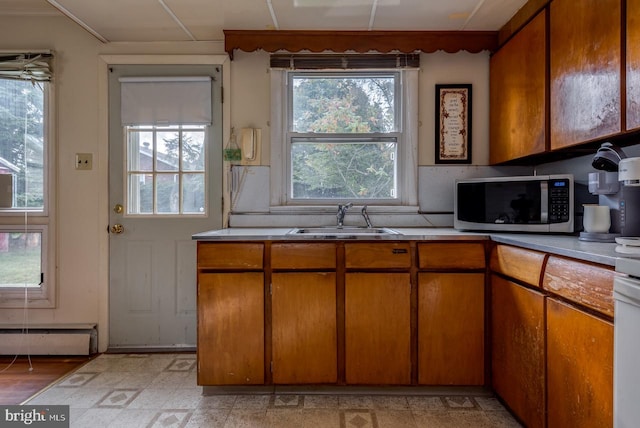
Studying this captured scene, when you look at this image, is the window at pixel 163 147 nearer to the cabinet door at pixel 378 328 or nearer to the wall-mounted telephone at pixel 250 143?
the wall-mounted telephone at pixel 250 143

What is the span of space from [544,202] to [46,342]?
3.33 m

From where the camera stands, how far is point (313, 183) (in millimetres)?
2641

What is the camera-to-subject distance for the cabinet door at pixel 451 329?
196 cm

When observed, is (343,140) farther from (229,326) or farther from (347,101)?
(229,326)

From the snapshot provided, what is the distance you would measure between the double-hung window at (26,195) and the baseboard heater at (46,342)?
20cm

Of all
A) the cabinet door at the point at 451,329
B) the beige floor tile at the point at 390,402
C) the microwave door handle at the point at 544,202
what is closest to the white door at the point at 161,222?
the beige floor tile at the point at 390,402

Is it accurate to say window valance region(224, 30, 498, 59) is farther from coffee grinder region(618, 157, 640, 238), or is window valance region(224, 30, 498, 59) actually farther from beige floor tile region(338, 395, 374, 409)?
beige floor tile region(338, 395, 374, 409)

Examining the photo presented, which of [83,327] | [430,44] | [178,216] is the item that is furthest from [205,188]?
[430,44]

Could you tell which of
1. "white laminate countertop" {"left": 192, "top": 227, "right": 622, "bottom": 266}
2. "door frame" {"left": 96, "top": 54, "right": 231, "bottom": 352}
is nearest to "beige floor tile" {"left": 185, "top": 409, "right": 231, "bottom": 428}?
"white laminate countertop" {"left": 192, "top": 227, "right": 622, "bottom": 266}

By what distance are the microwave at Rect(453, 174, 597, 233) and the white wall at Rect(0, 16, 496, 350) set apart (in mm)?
522

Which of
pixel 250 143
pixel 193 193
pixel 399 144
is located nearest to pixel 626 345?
pixel 399 144

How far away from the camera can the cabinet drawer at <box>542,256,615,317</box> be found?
115cm

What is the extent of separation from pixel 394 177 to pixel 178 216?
159cm

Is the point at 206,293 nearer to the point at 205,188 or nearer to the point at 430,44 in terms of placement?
the point at 205,188
